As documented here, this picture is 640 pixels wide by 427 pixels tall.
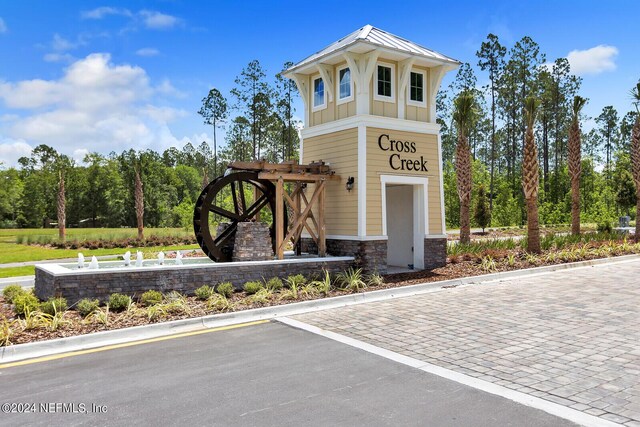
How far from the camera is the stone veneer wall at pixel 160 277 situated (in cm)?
969

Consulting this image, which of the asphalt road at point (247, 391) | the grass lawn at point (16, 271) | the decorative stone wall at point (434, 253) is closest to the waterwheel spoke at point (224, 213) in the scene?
the decorative stone wall at point (434, 253)

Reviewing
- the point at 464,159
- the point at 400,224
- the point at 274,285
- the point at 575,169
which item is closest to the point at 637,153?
the point at 575,169

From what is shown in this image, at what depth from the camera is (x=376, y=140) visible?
1400 centimetres

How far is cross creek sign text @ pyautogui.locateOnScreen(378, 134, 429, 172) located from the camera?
558 inches

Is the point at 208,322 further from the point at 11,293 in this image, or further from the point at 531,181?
the point at 531,181

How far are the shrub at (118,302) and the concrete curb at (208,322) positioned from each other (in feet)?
4.52

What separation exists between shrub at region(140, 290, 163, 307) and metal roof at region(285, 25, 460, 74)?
8074 mm

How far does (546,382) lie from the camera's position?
5.63 metres

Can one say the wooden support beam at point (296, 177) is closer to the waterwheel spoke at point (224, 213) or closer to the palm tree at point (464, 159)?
the waterwheel spoke at point (224, 213)

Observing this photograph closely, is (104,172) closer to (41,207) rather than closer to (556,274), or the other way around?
(41,207)

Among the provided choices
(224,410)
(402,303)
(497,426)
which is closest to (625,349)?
(497,426)

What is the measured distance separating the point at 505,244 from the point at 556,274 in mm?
4663

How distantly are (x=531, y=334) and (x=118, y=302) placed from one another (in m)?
7.42

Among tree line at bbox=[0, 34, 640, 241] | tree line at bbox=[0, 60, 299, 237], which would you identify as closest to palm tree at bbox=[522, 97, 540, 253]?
tree line at bbox=[0, 34, 640, 241]
